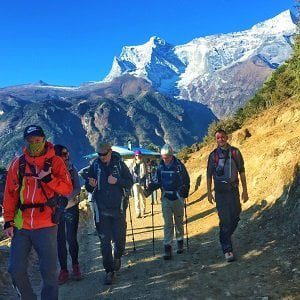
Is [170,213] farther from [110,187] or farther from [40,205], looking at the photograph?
[40,205]

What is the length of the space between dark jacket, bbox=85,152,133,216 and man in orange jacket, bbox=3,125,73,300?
2403 millimetres

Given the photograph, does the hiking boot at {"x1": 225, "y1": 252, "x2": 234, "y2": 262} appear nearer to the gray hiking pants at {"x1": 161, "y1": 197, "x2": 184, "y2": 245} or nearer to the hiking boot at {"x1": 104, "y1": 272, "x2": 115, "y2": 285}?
the gray hiking pants at {"x1": 161, "y1": 197, "x2": 184, "y2": 245}

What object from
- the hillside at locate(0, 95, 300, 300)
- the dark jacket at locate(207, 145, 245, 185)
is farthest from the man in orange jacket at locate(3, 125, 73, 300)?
the dark jacket at locate(207, 145, 245, 185)

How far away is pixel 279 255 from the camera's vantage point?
8.52 m

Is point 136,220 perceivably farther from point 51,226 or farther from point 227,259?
point 51,226

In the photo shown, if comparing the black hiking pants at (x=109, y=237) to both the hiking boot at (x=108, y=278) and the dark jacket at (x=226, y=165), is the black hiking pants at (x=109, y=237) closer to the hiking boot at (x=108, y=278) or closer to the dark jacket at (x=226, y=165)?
the hiking boot at (x=108, y=278)

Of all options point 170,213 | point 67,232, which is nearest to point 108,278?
point 67,232

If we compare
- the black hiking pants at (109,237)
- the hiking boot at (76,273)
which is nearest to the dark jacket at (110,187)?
the black hiking pants at (109,237)

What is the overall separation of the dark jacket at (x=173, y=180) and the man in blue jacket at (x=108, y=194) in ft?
4.67

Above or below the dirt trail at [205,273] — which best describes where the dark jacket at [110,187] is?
above

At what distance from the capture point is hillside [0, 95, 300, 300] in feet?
24.9

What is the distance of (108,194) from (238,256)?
2624 millimetres

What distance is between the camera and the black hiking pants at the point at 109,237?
852 cm

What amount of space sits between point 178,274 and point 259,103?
18333 mm
